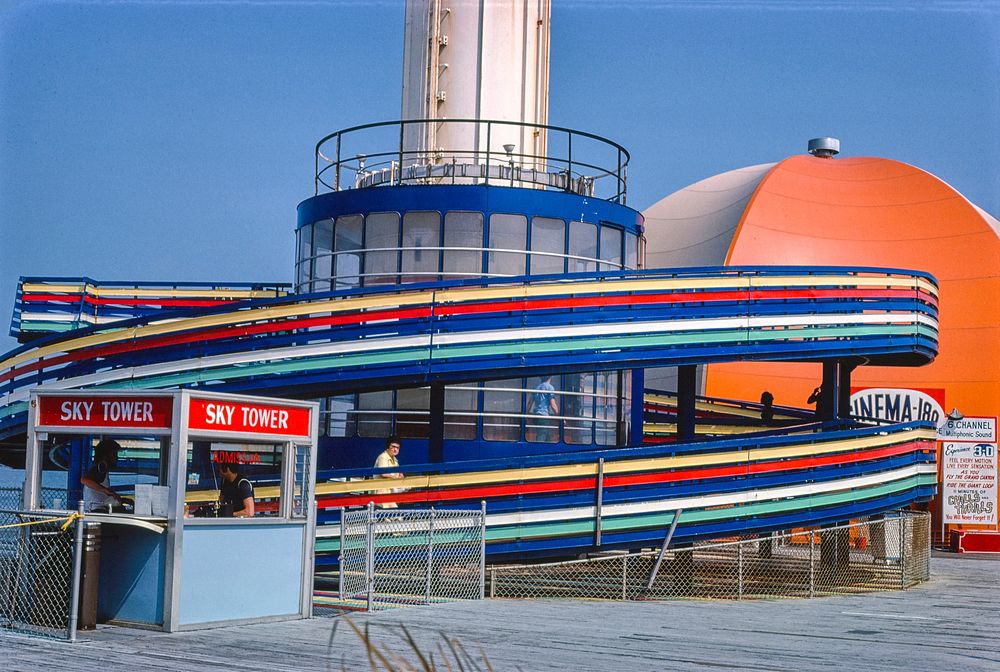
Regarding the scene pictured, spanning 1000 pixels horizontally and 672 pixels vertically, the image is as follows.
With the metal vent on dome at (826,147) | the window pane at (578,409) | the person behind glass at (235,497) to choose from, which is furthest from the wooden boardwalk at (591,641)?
the metal vent on dome at (826,147)

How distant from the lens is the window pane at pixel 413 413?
2508cm

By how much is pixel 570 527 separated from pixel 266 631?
813 centimetres

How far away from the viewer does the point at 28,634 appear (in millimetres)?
13078

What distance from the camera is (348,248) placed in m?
25.5

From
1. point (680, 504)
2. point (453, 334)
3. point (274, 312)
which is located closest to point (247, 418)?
point (453, 334)

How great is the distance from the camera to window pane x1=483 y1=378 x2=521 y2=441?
81.3 ft

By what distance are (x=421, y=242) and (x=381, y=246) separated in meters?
0.81

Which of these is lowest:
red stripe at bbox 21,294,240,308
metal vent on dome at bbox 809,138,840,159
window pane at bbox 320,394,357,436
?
window pane at bbox 320,394,357,436

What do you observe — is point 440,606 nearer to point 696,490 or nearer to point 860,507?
point 696,490

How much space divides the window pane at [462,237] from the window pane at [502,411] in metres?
2.25

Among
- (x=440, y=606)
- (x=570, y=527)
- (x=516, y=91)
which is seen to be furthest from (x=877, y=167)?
(x=440, y=606)

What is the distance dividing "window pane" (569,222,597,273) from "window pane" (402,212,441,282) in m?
2.52

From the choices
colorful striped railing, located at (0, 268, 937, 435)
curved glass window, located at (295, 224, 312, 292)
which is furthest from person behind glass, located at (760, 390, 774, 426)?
curved glass window, located at (295, 224, 312, 292)

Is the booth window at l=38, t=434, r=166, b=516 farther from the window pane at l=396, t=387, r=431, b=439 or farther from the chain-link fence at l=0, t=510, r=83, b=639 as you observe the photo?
the window pane at l=396, t=387, r=431, b=439
